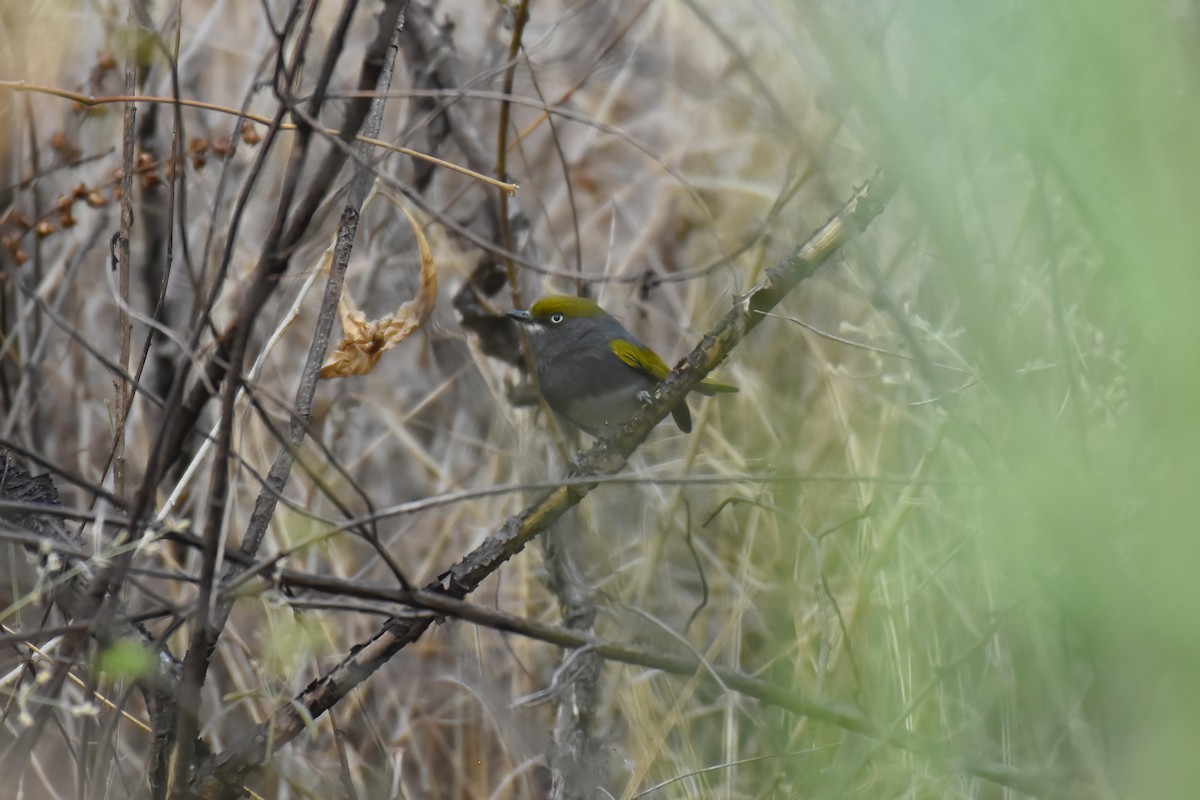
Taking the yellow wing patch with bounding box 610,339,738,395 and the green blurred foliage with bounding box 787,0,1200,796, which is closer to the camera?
the green blurred foliage with bounding box 787,0,1200,796

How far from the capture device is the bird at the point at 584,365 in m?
3.00

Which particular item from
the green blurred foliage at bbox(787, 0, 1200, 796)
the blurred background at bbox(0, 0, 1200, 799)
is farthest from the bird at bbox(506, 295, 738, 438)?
the green blurred foliage at bbox(787, 0, 1200, 796)

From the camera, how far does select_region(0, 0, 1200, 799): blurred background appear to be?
1.48ft

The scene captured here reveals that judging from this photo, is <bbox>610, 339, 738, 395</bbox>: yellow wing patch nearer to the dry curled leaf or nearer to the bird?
the bird

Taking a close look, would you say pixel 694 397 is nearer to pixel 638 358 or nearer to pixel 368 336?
pixel 638 358

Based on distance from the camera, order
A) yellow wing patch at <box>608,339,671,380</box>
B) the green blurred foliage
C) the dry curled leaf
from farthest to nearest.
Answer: yellow wing patch at <box>608,339,671,380</box>
the dry curled leaf
the green blurred foliage

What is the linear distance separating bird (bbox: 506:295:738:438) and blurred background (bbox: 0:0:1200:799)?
207 mm

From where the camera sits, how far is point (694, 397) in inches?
140

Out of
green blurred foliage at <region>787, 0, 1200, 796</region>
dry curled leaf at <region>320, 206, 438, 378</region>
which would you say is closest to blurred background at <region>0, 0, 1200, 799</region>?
green blurred foliage at <region>787, 0, 1200, 796</region>

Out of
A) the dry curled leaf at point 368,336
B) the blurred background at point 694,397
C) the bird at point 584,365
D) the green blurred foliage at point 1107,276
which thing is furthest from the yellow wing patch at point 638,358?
the green blurred foliage at point 1107,276

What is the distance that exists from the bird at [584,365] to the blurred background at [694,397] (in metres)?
0.21

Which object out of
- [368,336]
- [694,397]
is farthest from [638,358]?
[368,336]

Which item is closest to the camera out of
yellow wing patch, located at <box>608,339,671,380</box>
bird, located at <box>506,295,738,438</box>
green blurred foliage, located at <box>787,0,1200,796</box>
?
green blurred foliage, located at <box>787,0,1200,796</box>

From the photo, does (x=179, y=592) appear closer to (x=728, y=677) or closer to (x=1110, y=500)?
(x=728, y=677)
